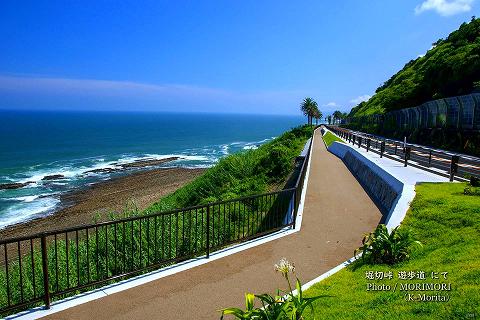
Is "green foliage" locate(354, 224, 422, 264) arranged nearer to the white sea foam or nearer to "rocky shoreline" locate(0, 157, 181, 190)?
the white sea foam

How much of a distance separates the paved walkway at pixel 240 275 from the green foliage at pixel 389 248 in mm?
788

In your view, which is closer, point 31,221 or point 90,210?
point 31,221

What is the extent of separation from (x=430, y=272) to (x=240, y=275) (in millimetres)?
3050

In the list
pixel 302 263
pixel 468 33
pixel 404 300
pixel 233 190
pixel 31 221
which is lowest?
pixel 31 221

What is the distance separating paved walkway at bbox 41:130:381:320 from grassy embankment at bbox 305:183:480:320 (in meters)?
0.98

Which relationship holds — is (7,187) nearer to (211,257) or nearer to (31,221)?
(31,221)

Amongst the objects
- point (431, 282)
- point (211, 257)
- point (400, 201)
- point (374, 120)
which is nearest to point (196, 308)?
point (211, 257)

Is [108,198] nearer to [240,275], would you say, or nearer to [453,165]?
[453,165]

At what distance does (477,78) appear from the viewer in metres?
36.8

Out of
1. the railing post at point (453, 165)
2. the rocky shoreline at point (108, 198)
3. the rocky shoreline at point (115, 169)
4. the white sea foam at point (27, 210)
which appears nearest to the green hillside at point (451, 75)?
the railing post at point (453, 165)

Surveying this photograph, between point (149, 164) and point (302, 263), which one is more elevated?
point (302, 263)

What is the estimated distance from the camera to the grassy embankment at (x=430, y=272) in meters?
4.18

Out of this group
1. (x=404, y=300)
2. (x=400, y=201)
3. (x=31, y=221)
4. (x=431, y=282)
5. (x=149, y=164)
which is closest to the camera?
(x=404, y=300)

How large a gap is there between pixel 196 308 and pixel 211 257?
1.87m
